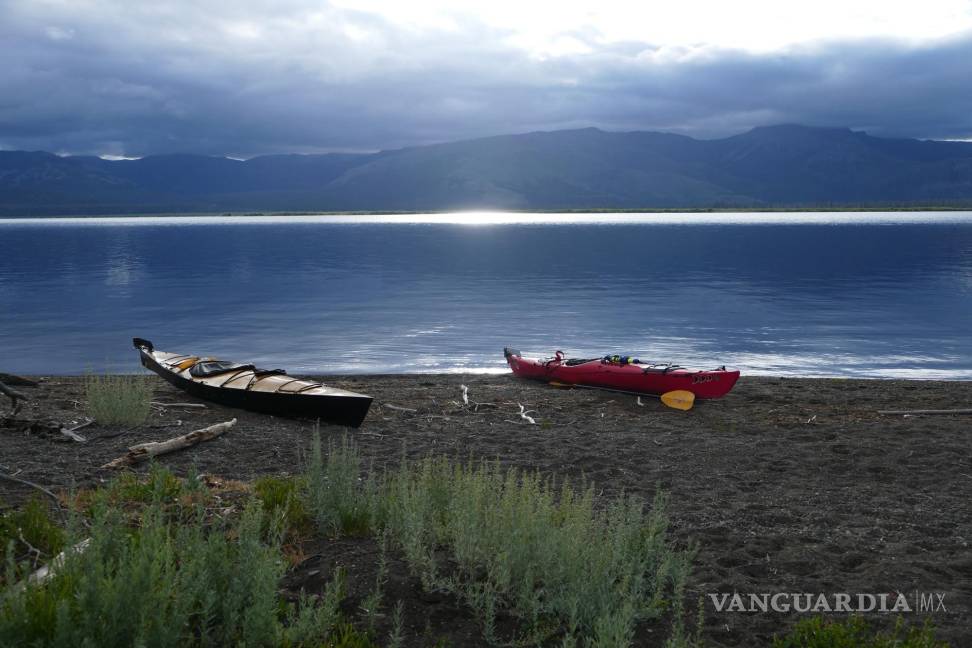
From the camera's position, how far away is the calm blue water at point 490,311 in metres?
29.4

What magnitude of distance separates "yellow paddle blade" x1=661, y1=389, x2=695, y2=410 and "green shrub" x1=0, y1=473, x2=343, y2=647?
42.9 ft

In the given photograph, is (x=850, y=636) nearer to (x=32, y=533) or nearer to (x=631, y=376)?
(x=32, y=533)

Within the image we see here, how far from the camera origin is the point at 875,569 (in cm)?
738

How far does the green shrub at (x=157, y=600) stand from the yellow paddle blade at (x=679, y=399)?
1309 centimetres

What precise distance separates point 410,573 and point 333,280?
193 ft

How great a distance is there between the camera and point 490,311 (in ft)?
143

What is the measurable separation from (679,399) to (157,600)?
47.9ft

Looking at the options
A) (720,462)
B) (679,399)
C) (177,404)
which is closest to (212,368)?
(177,404)

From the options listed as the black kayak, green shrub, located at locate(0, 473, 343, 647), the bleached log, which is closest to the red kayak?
the black kayak

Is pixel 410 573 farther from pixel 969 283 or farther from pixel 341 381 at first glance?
pixel 969 283

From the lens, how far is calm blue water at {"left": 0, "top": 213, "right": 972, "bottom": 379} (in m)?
29.4

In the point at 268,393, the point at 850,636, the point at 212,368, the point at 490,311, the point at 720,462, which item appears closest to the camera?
the point at 850,636

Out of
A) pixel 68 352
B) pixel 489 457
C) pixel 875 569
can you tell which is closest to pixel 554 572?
pixel 875 569

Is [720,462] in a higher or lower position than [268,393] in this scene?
lower
